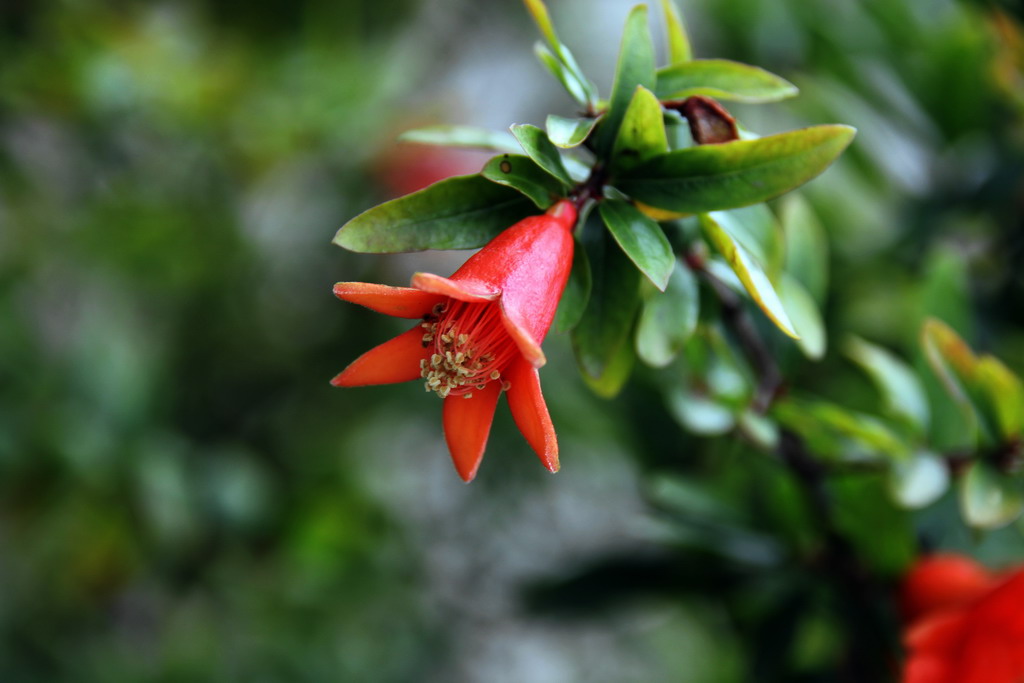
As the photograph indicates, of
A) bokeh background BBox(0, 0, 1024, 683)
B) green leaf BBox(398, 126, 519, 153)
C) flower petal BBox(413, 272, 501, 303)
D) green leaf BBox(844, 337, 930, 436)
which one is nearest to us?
flower petal BBox(413, 272, 501, 303)

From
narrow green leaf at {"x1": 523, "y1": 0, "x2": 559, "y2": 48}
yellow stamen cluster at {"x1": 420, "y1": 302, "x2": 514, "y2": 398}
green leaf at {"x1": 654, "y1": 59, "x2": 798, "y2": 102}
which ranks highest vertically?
narrow green leaf at {"x1": 523, "y1": 0, "x2": 559, "y2": 48}

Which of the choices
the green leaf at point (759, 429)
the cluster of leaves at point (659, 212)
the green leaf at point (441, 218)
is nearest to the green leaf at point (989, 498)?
the cluster of leaves at point (659, 212)

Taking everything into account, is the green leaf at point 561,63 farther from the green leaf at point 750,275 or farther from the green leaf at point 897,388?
the green leaf at point 897,388

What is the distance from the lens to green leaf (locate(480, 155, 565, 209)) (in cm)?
36

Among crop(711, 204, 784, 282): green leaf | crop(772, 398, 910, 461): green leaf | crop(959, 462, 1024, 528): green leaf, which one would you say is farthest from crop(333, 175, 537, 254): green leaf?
crop(959, 462, 1024, 528): green leaf

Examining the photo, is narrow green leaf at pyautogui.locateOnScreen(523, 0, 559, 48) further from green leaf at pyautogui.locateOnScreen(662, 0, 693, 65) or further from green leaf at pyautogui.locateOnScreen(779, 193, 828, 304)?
green leaf at pyautogui.locateOnScreen(779, 193, 828, 304)

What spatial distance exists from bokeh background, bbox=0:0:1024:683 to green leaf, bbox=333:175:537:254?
294mm

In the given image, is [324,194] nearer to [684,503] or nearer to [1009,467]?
[684,503]

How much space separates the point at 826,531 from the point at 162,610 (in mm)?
968

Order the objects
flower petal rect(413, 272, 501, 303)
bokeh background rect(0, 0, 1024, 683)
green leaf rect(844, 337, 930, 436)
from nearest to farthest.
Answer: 1. flower petal rect(413, 272, 501, 303)
2. green leaf rect(844, 337, 930, 436)
3. bokeh background rect(0, 0, 1024, 683)

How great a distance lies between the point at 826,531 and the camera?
2.02 ft

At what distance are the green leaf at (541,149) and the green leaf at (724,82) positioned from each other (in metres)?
0.07

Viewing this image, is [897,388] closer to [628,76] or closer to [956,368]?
[956,368]

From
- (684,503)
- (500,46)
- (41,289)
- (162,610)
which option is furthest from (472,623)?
(500,46)
